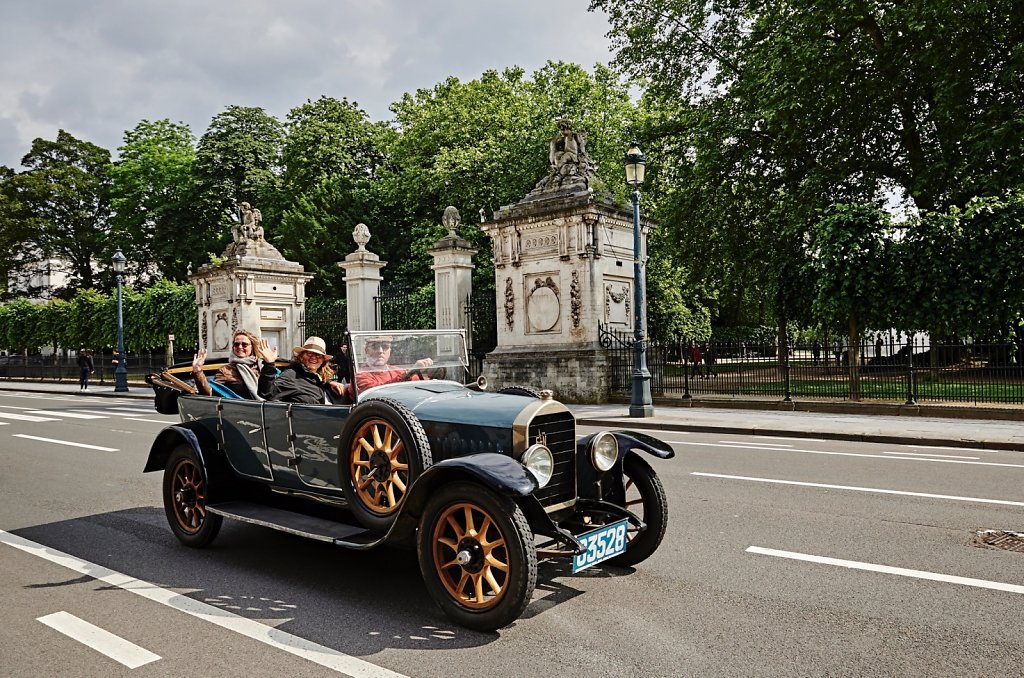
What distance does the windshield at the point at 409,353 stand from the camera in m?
5.40

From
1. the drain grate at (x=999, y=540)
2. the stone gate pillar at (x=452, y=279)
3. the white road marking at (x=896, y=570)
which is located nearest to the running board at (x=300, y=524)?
the white road marking at (x=896, y=570)

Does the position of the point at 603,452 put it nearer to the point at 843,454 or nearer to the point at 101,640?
the point at 101,640

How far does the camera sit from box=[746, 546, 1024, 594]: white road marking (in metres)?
4.48

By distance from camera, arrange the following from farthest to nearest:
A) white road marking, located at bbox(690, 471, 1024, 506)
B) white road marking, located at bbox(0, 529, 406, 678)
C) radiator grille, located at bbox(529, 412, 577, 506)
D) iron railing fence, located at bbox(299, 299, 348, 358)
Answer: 1. iron railing fence, located at bbox(299, 299, 348, 358)
2. white road marking, located at bbox(690, 471, 1024, 506)
3. radiator grille, located at bbox(529, 412, 577, 506)
4. white road marking, located at bbox(0, 529, 406, 678)

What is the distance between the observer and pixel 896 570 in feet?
15.8

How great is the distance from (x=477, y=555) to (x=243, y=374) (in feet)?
10.2

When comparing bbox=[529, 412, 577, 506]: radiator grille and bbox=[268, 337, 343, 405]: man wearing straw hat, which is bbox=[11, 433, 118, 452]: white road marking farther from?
bbox=[529, 412, 577, 506]: radiator grille

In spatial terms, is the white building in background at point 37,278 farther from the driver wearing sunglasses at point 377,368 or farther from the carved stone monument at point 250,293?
the driver wearing sunglasses at point 377,368

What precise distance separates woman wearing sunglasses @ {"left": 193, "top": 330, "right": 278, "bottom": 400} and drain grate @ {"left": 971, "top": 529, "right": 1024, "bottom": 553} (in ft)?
18.9

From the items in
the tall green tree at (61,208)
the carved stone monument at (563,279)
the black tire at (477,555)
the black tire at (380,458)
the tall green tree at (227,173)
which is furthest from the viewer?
the tall green tree at (61,208)

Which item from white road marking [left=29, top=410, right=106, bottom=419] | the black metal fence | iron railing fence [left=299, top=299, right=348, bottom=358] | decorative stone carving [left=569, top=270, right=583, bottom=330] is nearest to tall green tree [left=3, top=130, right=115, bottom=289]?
iron railing fence [left=299, top=299, right=348, bottom=358]

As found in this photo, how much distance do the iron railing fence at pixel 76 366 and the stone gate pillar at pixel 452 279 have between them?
17.1 metres

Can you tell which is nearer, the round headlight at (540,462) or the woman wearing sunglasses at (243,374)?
the round headlight at (540,462)

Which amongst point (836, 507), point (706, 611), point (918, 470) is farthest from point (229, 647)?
point (918, 470)
